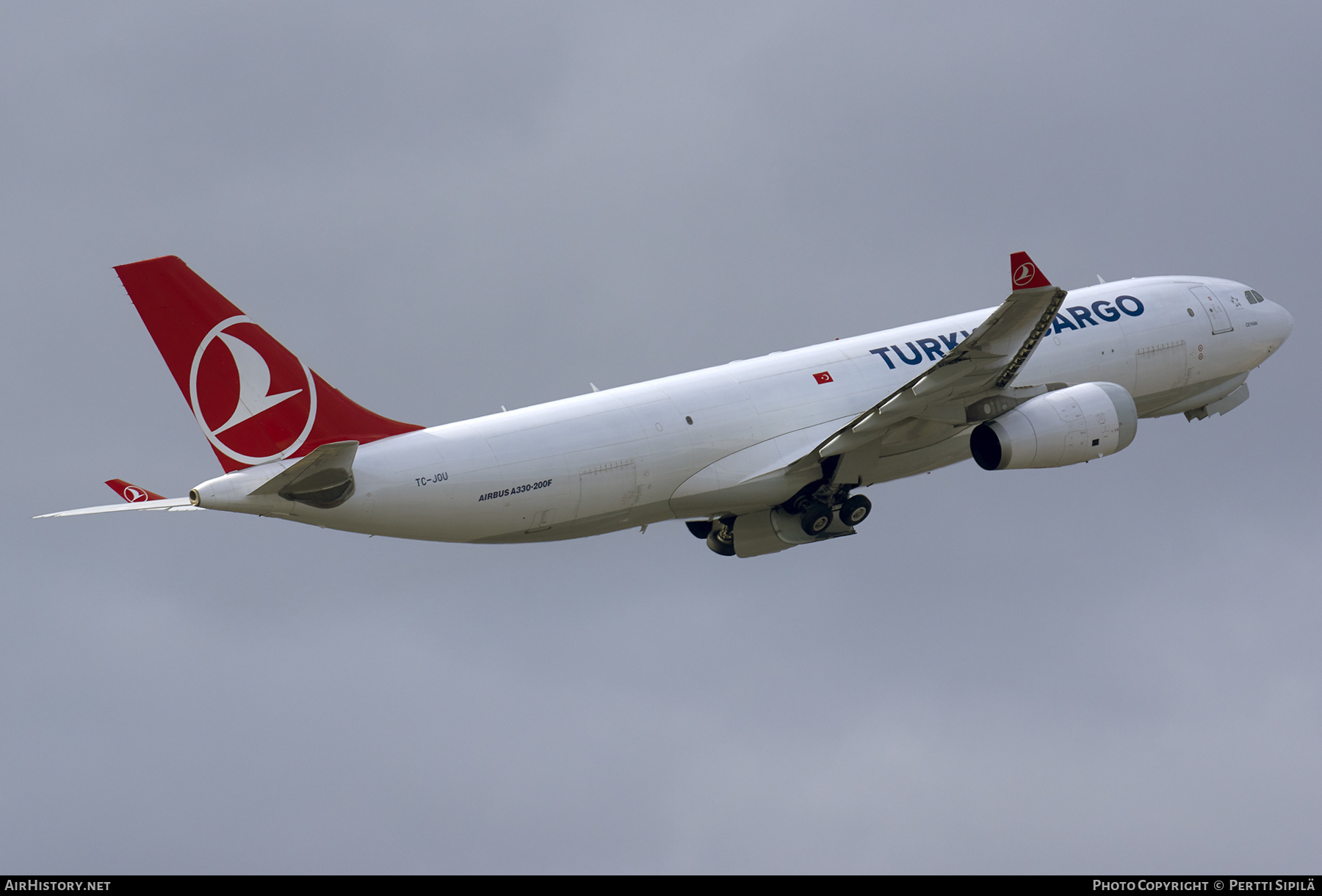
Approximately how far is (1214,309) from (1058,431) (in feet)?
32.0

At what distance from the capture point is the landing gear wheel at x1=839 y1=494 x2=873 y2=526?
38.7 meters

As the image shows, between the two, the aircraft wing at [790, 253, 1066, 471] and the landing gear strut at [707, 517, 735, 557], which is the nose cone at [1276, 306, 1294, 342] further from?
the landing gear strut at [707, 517, 735, 557]

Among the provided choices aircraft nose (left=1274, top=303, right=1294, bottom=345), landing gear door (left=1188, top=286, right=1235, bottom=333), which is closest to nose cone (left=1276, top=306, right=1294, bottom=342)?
aircraft nose (left=1274, top=303, right=1294, bottom=345)

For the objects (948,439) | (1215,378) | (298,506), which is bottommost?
(298,506)

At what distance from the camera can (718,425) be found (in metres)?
37.1

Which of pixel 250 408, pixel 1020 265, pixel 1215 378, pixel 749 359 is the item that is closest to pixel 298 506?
pixel 250 408

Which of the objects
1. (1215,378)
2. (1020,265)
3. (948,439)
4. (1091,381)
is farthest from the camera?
(1215,378)

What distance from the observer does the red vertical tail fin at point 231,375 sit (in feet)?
102

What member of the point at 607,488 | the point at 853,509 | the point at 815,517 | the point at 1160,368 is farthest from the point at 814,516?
the point at 1160,368

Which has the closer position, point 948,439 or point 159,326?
point 159,326

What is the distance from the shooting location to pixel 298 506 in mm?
31859

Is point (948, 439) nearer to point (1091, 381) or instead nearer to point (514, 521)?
point (1091, 381)

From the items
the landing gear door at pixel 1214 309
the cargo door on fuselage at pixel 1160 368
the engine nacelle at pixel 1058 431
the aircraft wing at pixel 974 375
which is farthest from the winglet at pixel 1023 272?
the landing gear door at pixel 1214 309

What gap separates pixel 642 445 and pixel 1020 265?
27.7 feet
